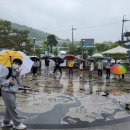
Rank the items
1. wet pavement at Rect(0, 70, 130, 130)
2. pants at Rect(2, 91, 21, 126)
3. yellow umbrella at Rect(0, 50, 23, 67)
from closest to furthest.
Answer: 1. pants at Rect(2, 91, 21, 126)
2. yellow umbrella at Rect(0, 50, 23, 67)
3. wet pavement at Rect(0, 70, 130, 130)

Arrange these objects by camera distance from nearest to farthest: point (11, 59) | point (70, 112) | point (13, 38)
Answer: point (11, 59) < point (70, 112) < point (13, 38)

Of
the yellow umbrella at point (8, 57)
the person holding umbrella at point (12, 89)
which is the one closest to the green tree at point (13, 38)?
the yellow umbrella at point (8, 57)

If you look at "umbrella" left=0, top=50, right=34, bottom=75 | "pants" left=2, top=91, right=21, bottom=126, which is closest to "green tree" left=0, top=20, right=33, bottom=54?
"umbrella" left=0, top=50, right=34, bottom=75

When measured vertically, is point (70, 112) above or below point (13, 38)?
below

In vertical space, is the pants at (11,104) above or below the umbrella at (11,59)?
below

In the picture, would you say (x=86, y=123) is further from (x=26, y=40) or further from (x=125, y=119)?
(x=26, y=40)

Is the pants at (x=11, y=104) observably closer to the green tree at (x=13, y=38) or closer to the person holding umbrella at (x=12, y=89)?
the person holding umbrella at (x=12, y=89)

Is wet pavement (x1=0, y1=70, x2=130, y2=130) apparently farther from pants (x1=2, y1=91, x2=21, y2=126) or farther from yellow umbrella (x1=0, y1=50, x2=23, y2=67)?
yellow umbrella (x1=0, y1=50, x2=23, y2=67)

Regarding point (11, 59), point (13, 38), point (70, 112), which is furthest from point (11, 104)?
point (13, 38)

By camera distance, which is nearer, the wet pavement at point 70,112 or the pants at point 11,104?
the pants at point 11,104

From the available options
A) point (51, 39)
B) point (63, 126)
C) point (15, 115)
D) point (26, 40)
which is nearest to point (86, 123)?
point (63, 126)

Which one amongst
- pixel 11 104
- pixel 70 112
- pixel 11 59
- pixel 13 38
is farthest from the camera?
pixel 13 38

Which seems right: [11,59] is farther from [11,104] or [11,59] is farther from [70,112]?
[70,112]

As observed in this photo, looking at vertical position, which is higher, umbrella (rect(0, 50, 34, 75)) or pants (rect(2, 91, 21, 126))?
umbrella (rect(0, 50, 34, 75))
